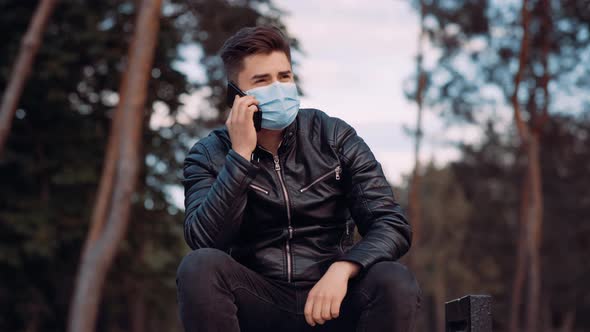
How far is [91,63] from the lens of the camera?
63.2 feet

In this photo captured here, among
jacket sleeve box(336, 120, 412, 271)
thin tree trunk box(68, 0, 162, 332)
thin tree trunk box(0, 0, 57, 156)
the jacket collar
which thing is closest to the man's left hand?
jacket sleeve box(336, 120, 412, 271)

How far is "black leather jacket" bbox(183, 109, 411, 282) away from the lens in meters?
3.56

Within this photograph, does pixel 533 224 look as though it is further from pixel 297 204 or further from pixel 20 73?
pixel 297 204

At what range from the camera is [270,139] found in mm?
3893

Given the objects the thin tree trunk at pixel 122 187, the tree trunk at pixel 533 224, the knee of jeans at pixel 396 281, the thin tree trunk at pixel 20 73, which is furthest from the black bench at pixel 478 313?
the tree trunk at pixel 533 224

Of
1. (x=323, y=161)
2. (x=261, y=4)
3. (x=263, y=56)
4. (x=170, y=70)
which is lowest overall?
(x=323, y=161)

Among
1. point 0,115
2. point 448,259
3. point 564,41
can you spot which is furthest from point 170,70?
point 448,259

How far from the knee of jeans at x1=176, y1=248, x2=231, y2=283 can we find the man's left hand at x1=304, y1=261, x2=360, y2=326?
34 centimetres

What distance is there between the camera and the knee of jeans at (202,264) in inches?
130

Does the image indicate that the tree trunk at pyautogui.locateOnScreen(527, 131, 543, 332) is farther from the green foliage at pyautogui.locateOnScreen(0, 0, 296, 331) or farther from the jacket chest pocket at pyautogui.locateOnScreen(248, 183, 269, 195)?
the jacket chest pocket at pyautogui.locateOnScreen(248, 183, 269, 195)

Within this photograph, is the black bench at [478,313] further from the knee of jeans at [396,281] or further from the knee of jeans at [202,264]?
the knee of jeans at [202,264]

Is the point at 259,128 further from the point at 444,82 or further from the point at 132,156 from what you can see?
the point at 444,82

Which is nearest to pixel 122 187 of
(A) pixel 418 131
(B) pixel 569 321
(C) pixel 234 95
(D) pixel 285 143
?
(C) pixel 234 95

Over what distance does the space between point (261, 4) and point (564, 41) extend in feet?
37.7
